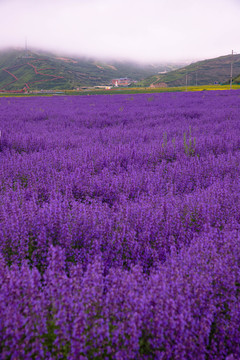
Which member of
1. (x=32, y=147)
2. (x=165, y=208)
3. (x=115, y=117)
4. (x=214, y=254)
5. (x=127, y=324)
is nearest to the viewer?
(x=127, y=324)

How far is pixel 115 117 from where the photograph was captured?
751 centimetres

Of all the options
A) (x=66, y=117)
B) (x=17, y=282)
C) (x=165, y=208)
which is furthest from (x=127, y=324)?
(x=66, y=117)

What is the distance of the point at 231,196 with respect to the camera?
213cm

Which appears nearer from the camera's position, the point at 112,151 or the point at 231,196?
the point at 231,196

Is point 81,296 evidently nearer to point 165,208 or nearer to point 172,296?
point 172,296

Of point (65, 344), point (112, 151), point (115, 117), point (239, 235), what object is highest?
point (115, 117)

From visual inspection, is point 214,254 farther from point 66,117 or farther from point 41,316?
point 66,117

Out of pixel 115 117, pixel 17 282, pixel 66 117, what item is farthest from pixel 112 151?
pixel 66 117

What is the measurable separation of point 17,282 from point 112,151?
2782 millimetres

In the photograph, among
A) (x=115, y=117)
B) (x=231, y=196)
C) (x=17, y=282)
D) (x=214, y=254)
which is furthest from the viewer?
(x=115, y=117)

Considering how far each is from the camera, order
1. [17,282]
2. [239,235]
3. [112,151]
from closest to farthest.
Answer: [17,282]
[239,235]
[112,151]

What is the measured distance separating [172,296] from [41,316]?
1.75 ft

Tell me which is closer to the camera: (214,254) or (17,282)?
(17,282)

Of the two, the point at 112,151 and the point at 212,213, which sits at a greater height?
the point at 112,151
